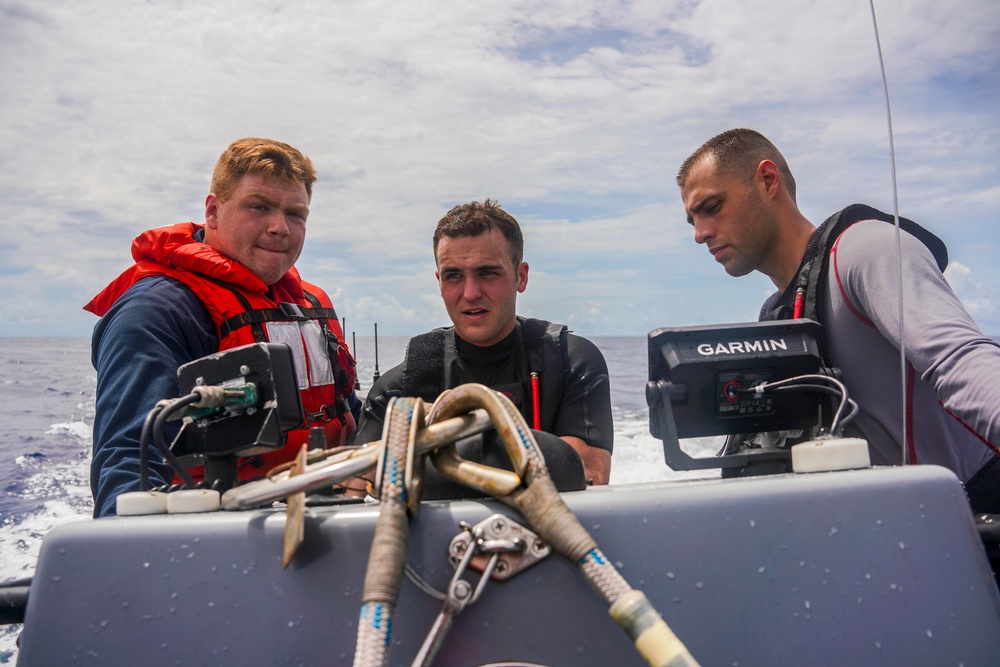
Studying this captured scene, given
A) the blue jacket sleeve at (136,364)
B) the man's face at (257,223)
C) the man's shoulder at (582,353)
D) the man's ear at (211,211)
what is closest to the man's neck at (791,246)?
the man's shoulder at (582,353)

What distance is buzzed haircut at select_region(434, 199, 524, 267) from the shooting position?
2.82m

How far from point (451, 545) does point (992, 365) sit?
1217 millimetres

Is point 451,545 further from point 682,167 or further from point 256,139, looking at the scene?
point 256,139

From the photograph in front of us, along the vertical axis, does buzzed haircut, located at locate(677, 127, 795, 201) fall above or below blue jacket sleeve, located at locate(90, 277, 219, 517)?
above

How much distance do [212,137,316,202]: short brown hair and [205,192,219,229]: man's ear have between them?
0.03m

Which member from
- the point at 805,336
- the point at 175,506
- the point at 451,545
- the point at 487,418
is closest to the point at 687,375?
the point at 805,336

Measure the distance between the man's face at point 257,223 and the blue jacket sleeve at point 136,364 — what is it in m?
0.34

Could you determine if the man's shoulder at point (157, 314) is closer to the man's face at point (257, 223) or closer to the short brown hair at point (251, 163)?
the man's face at point (257, 223)

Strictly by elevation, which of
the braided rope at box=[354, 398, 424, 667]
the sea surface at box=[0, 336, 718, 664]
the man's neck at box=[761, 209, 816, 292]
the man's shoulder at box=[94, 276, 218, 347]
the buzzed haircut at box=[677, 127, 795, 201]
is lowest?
the sea surface at box=[0, 336, 718, 664]

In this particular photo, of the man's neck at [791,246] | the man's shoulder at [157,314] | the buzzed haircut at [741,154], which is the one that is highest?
Answer: the buzzed haircut at [741,154]

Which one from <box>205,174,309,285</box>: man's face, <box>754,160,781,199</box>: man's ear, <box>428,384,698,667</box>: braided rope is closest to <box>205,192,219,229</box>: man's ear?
<box>205,174,309,285</box>: man's face

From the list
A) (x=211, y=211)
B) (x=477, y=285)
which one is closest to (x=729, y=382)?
(x=477, y=285)

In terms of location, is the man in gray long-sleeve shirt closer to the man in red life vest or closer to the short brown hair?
the man in red life vest

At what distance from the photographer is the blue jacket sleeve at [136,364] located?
1750 mm
